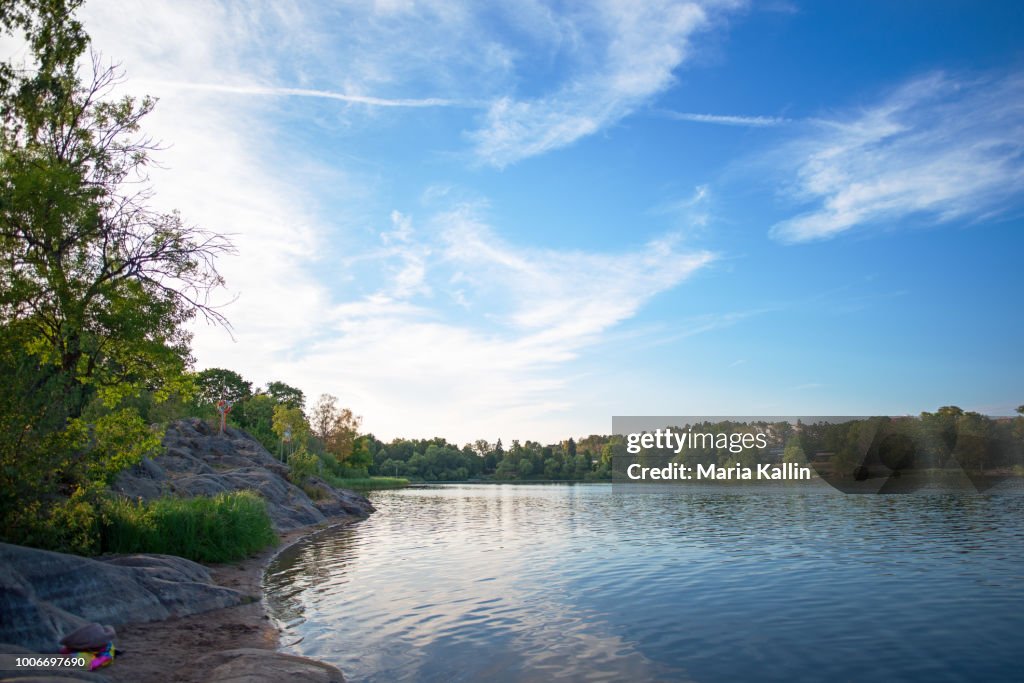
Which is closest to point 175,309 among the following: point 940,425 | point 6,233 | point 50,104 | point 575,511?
point 6,233

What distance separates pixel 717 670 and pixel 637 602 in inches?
271

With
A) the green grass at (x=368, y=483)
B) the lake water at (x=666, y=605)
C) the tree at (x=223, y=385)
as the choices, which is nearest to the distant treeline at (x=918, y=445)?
the green grass at (x=368, y=483)

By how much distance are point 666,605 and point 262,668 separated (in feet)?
40.9

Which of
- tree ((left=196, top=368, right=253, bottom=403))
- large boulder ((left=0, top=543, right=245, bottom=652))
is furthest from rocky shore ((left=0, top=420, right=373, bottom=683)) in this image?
tree ((left=196, top=368, right=253, bottom=403))

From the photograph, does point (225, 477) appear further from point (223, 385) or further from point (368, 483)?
point (223, 385)

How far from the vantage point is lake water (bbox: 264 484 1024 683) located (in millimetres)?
13625

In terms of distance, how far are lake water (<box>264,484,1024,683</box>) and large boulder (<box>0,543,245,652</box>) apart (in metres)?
2.89

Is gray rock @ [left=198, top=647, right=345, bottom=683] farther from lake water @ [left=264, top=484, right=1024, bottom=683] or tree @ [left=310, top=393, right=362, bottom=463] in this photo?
tree @ [left=310, top=393, right=362, bottom=463]

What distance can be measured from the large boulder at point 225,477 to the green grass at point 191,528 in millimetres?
3045

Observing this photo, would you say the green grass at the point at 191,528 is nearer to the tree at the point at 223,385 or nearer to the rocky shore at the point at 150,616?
the rocky shore at the point at 150,616

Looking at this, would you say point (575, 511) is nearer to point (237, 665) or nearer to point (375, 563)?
point (375, 563)

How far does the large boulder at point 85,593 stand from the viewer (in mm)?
11805

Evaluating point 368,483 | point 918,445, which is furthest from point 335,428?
point 918,445

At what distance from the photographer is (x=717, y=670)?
13.3 m
